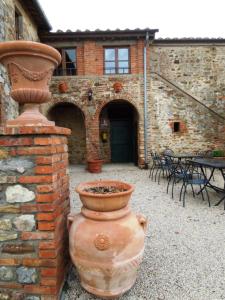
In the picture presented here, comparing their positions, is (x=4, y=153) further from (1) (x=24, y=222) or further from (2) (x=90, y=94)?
(2) (x=90, y=94)

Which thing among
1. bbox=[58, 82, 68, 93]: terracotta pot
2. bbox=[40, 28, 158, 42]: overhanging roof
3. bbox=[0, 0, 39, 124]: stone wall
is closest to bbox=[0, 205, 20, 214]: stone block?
bbox=[0, 0, 39, 124]: stone wall

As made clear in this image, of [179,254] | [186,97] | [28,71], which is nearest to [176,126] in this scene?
[186,97]

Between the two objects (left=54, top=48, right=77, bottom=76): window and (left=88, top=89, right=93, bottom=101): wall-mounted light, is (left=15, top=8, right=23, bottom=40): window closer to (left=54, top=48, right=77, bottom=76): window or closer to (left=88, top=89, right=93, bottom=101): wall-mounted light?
(left=54, top=48, right=77, bottom=76): window

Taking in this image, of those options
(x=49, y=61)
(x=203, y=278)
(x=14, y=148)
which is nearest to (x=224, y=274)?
(x=203, y=278)

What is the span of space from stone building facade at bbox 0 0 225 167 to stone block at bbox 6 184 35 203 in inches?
283

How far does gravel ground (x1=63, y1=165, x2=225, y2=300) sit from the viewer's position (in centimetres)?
203

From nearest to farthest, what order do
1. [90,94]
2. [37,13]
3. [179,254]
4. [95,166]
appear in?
[179,254]
[37,13]
[95,166]
[90,94]

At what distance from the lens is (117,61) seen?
9172 mm

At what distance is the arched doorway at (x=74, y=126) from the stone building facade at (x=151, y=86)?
0.94 meters

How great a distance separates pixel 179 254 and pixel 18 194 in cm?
198

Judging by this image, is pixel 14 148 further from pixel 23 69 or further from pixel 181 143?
pixel 181 143

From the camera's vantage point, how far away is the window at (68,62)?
30.0 feet

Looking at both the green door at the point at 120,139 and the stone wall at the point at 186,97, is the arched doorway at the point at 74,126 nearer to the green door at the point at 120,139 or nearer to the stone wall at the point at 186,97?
the green door at the point at 120,139

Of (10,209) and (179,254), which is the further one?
(179,254)
